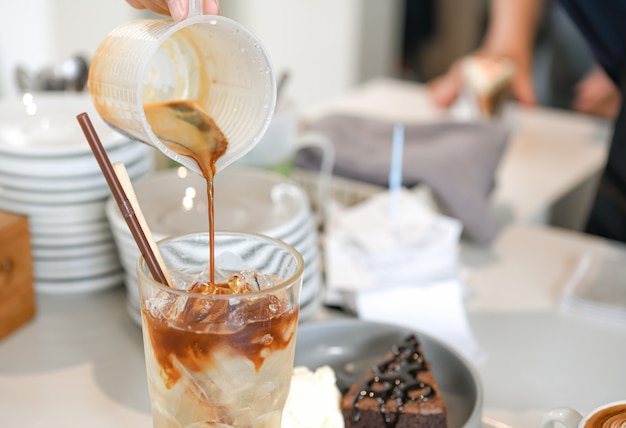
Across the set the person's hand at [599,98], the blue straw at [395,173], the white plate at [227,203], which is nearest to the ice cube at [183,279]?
the white plate at [227,203]

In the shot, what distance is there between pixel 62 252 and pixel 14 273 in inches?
3.1

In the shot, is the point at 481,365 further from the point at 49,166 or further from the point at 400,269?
the point at 49,166

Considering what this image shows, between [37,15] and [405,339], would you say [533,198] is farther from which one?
[37,15]

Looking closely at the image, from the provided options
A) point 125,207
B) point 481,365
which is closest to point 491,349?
point 481,365

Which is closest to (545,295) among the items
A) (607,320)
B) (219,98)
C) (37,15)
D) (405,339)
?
(607,320)

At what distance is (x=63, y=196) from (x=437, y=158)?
0.63m

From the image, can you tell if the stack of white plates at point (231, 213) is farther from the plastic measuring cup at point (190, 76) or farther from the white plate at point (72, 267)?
the plastic measuring cup at point (190, 76)

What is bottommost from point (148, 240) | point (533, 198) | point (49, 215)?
point (533, 198)

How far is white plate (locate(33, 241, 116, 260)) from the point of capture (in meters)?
0.94

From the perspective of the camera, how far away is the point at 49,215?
93 cm

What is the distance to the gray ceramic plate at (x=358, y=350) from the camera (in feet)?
2.59

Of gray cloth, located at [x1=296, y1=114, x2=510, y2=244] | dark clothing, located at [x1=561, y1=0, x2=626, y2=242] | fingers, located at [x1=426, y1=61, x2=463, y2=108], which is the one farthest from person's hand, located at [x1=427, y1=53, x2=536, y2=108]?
dark clothing, located at [x1=561, y1=0, x2=626, y2=242]

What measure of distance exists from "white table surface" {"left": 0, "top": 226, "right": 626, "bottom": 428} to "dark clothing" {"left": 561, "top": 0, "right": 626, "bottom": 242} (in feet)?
0.57

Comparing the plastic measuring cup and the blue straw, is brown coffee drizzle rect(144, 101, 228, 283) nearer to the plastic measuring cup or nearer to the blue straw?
the plastic measuring cup
